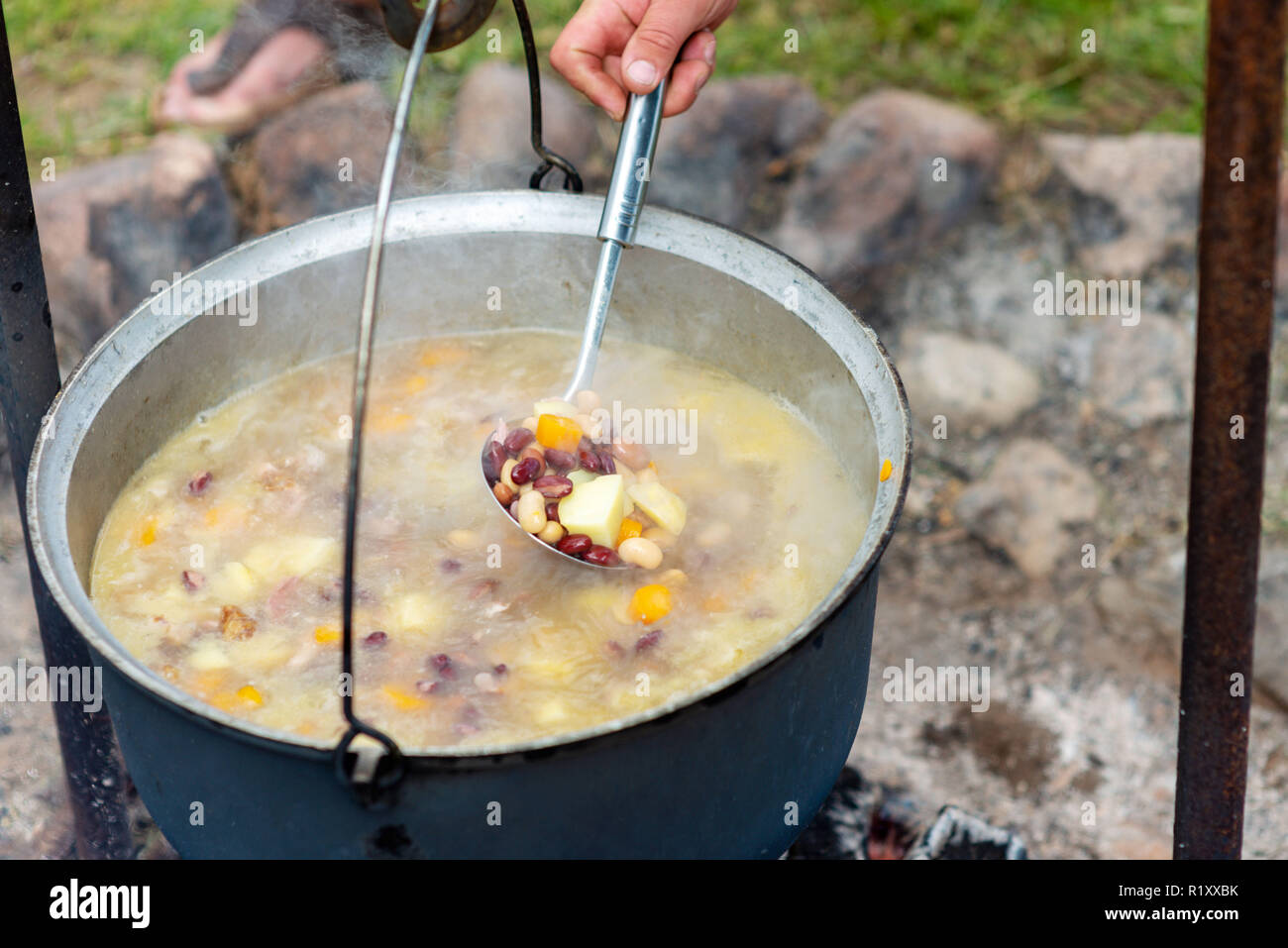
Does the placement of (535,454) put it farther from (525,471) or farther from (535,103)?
(535,103)

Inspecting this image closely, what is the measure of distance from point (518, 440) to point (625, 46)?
0.80 metres

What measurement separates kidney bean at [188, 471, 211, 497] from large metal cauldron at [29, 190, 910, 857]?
11 cm

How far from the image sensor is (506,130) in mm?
4156

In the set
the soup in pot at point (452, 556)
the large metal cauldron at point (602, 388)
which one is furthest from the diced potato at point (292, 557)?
the large metal cauldron at point (602, 388)

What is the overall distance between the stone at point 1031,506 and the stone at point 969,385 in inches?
6.7

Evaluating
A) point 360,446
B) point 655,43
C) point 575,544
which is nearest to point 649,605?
point 575,544

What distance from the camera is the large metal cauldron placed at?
166cm

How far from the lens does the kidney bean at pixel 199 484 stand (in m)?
2.41

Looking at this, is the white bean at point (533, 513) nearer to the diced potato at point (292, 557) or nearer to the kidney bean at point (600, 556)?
the kidney bean at point (600, 556)

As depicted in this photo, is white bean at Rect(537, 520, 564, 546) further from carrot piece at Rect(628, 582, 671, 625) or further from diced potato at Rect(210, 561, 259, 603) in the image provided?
diced potato at Rect(210, 561, 259, 603)

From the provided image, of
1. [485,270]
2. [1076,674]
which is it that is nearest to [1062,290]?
[1076,674]

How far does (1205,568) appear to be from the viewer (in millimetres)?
1799

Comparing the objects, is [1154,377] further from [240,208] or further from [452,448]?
[240,208]
